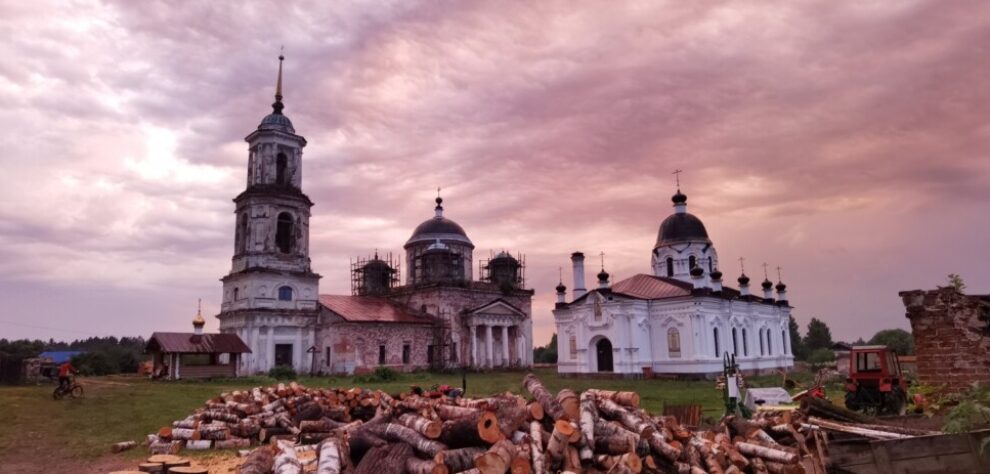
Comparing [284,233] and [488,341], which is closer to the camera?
[284,233]

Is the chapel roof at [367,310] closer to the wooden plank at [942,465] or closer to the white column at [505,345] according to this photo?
the white column at [505,345]

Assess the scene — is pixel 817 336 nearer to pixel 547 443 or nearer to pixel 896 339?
pixel 896 339

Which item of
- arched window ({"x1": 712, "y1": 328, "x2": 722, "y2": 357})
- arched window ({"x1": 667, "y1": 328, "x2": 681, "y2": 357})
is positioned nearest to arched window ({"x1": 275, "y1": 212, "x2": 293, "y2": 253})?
arched window ({"x1": 667, "y1": 328, "x2": 681, "y2": 357})

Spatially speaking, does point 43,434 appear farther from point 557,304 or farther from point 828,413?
point 557,304

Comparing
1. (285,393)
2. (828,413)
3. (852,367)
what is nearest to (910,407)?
(852,367)

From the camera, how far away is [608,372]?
33.3m

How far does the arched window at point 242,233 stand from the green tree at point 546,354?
136 feet

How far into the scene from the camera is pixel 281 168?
41031 millimetres

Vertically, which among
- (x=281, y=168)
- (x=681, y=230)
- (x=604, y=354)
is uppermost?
(x=281, y=168)

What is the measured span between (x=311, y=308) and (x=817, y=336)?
65.1 m

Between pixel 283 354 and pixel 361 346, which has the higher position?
pixel 361 346

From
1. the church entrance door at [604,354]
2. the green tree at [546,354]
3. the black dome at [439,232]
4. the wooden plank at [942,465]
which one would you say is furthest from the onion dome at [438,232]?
the wooden plank at [942,465]

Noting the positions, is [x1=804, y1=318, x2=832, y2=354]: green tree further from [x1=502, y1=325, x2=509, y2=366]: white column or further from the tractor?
the tractor

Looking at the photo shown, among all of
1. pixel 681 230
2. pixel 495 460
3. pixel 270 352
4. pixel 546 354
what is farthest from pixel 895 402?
pixel 546 354
